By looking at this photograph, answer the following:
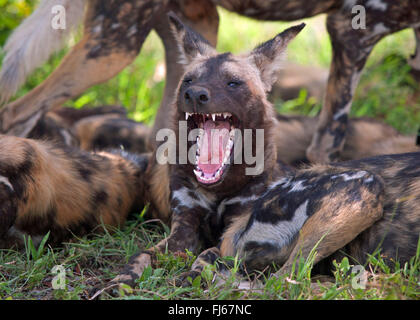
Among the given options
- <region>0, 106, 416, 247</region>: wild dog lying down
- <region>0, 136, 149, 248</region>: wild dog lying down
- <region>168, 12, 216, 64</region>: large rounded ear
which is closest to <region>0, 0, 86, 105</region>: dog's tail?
<region>0, 106, 416, 247</region>: wild dog lying down

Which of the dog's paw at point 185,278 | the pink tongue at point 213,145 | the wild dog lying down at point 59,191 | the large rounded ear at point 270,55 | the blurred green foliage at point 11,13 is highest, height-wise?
the blurred green foliage at point 11,13

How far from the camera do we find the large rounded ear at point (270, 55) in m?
3.46

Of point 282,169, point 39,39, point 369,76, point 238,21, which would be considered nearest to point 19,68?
point 39,39

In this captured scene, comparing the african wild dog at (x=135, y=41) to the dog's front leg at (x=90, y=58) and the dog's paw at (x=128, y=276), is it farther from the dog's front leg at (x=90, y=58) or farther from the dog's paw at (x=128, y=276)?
the dog's paw at (x=128, y=276)

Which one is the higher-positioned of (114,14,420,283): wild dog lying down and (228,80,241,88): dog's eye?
(228,80,241,88): dog's eye

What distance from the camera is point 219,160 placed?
3.17m

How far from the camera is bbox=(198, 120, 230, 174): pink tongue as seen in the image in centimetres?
314

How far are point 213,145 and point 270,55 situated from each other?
658 millimetres

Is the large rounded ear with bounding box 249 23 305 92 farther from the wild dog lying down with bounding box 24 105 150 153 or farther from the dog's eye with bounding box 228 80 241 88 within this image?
the wild dog lying down with bounding box 24 105 150 153

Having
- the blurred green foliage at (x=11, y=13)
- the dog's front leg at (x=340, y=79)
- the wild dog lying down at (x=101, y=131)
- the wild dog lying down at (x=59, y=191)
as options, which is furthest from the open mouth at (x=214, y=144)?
the blurred green foliage at (x=11, y=13)

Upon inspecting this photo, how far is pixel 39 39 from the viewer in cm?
414

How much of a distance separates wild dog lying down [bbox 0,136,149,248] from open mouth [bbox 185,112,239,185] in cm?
67

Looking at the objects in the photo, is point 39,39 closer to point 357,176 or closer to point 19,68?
point 19,68
